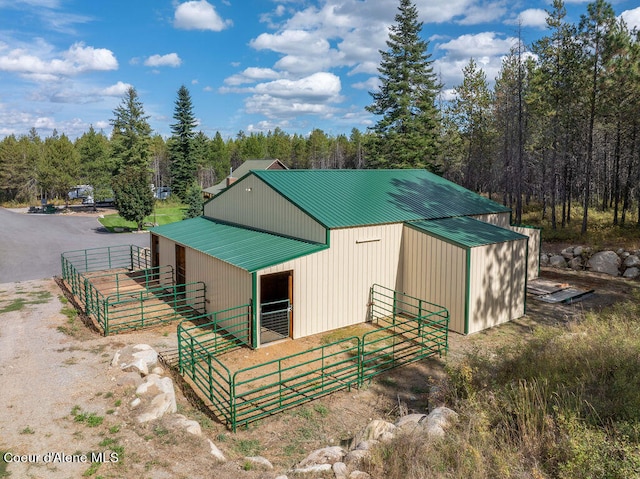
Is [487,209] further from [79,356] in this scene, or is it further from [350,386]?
[79,356]

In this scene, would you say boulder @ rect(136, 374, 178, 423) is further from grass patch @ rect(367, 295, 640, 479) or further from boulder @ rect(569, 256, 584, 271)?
boulder @ rect(569, 256, 584, 271)

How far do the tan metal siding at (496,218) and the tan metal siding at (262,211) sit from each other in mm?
7996

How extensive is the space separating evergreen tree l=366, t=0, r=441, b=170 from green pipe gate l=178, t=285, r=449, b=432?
2680 cm

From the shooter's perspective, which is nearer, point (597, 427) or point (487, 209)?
point (597, 427)

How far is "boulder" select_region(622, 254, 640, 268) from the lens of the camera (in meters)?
20.2

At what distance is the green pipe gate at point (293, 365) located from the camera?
899cm

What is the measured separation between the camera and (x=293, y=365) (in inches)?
436

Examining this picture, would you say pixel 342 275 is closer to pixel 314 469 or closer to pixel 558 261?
pixel 314 469

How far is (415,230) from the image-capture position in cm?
1480

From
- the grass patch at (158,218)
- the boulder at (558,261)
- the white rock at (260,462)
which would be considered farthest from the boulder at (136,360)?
the grass patch at (158,218)

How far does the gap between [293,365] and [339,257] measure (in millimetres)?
3986

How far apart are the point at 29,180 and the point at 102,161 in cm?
1754

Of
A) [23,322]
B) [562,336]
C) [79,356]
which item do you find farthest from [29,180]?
[562,336]

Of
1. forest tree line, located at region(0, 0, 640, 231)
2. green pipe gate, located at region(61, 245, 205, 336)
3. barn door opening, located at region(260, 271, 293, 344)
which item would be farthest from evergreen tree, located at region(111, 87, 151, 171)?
barn door opening, located at region(260, 271, 293, 344)
